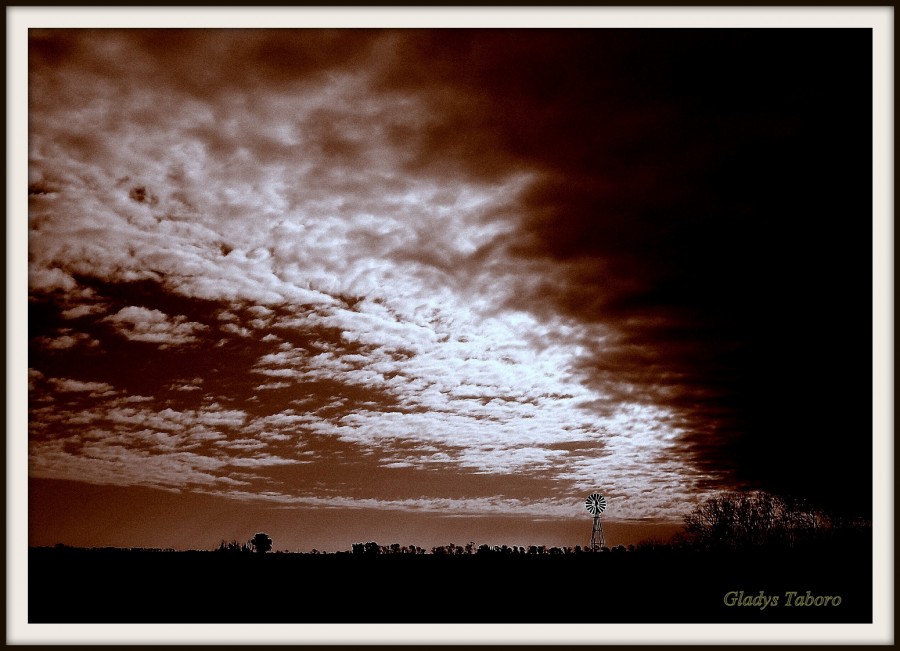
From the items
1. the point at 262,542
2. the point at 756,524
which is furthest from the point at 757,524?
the point at 262,542

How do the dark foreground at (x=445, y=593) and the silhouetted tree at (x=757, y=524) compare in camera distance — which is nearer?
the dark foreground at (x=445, y=593)

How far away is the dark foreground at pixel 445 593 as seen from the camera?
110 ft

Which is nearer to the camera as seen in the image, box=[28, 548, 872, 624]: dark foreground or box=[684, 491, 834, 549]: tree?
box=[28, 548, 872, 624]: dark foreground

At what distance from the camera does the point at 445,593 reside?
45.9 m

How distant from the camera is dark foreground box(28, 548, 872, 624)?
33.6m

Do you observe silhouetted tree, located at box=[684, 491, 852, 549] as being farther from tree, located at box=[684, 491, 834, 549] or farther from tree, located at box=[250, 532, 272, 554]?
tree, located at box=[250, 532, 272, 554]

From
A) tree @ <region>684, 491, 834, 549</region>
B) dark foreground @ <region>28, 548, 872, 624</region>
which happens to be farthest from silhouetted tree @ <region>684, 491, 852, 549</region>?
dark foreground @ <region>28, 548, 872, 624</region>

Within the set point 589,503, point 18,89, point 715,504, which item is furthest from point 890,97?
point 715,504

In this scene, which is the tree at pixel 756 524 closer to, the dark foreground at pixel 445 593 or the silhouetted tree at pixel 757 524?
the silhouetted tree at pixel 757 524

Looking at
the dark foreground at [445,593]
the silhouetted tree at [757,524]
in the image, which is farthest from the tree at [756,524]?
the dark foreground at [445,593]

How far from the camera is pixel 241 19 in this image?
19.1 m

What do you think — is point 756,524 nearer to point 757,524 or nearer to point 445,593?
point 757,524

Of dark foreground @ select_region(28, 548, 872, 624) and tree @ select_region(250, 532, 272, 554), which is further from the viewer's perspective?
tree @ select_region(250, 532, 272, 554)

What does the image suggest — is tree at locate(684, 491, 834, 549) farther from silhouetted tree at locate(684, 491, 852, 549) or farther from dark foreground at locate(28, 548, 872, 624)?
dark foreground at locate(28, 548, 872, 624)
